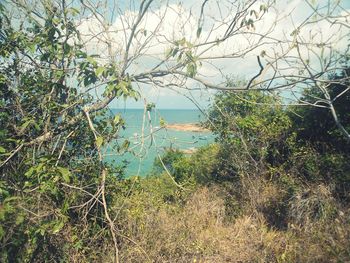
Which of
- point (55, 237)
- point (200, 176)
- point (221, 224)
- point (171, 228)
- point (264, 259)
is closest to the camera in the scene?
point (55, 237)

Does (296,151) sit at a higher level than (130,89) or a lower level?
lower

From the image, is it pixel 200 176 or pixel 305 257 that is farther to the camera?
pixel 200 176

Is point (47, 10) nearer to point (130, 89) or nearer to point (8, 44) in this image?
point (8, 44)

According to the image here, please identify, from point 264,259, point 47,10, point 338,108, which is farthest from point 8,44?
point 338,108

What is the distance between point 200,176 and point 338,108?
5.23m

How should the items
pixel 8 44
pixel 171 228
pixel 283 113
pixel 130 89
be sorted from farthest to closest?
1. pixel 283 113
2. pixel 171 228
3. pixel 8 44
4. pixel 130 89

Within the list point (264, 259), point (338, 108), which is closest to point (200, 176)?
point (338, 108)

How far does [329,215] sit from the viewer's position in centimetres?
586

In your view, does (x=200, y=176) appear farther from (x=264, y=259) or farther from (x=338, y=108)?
(x=264, y=259)

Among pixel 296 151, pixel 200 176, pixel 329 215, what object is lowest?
pixel 200 176

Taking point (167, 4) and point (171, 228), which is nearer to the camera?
point (167, 4)

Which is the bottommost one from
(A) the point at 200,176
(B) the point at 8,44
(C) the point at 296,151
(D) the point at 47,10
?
(A) the point at 200,176

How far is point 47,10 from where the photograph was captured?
3588 millimetres

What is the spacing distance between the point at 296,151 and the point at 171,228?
4.43m
